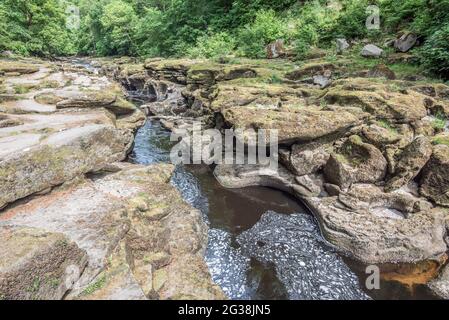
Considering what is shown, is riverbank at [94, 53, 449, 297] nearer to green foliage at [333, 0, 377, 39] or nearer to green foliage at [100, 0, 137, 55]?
green foliage at [333, 0, 377, 39]

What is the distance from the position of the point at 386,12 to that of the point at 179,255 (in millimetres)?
21340

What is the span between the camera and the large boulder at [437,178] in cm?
813

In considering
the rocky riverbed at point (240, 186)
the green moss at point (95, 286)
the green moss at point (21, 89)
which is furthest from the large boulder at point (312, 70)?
the green moss at point (95, 286)

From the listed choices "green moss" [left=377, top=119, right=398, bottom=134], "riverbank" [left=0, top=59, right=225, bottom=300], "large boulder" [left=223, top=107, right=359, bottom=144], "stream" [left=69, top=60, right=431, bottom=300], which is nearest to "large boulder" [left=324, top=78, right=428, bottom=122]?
"green moss" [left=377, top=119, right=398, bottom=134]

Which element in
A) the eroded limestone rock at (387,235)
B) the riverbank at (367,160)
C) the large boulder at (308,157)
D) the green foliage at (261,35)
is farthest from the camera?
the green foliage at (261,35)

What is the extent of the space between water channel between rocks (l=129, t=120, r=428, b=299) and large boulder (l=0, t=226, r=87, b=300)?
11.3ft

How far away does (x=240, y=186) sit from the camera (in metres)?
10.9

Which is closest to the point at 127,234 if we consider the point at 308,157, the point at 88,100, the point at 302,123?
the point at 308,157

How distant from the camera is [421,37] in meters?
15.6

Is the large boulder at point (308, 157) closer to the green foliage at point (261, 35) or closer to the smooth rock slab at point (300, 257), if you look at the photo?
the smooth rock slab at point (300, 257)

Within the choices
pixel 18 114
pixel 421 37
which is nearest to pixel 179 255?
pixel 18 114

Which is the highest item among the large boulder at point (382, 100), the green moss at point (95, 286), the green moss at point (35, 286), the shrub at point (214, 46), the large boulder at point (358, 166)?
the shrub at point (214, 46)

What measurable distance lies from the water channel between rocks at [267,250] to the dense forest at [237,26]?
34.3ft
